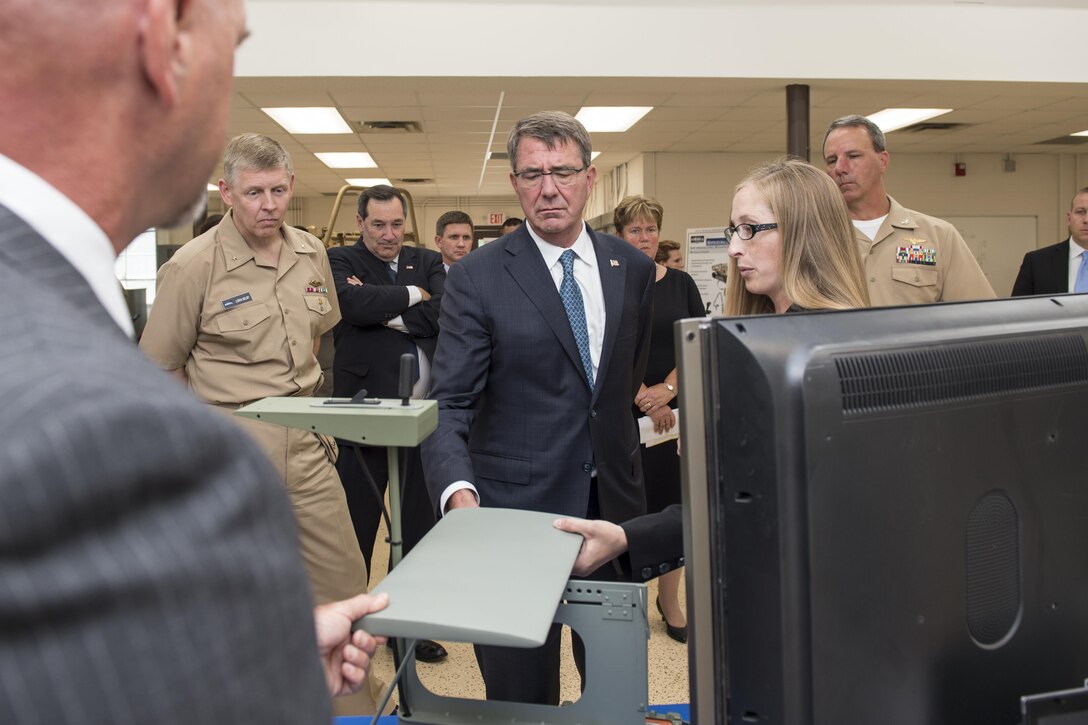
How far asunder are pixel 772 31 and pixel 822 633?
5.71 m

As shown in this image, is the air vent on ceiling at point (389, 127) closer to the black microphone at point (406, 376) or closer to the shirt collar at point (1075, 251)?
the shirt collar at point (1075, 251)

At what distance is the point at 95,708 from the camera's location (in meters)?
0.28

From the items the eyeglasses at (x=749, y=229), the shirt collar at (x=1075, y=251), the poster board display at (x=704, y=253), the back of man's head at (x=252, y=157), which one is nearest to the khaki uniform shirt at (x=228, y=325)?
the back of man's head at (x=252, y=157)

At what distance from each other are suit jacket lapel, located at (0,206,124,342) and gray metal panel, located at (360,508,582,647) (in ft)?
1.28

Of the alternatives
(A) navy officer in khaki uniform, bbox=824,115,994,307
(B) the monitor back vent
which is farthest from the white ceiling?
(B) the monitor back vent

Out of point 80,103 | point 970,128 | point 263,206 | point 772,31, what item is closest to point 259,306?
point 263,206

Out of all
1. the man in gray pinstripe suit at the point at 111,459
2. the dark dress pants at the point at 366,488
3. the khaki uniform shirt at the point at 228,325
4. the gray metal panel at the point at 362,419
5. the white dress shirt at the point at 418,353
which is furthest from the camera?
the white dress shirt at the point at 418,353

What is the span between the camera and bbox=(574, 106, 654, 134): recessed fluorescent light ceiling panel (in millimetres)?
6891

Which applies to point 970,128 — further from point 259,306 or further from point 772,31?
point 259,306

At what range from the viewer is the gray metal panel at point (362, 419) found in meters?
1.07

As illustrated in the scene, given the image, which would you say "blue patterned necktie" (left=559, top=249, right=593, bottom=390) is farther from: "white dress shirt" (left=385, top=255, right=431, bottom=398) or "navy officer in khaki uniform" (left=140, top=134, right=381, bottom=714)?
"white dress shirt" (left=385, top=255, right=431, bottom=398)

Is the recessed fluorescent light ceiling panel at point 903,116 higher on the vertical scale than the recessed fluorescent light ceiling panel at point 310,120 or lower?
lower

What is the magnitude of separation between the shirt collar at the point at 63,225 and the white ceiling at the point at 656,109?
5.43 m

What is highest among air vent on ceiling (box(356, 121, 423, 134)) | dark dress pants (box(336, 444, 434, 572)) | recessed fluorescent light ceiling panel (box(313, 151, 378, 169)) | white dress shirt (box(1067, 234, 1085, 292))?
recessed fluorescent light ceiling panel (box(313, 151, 378, 169))
